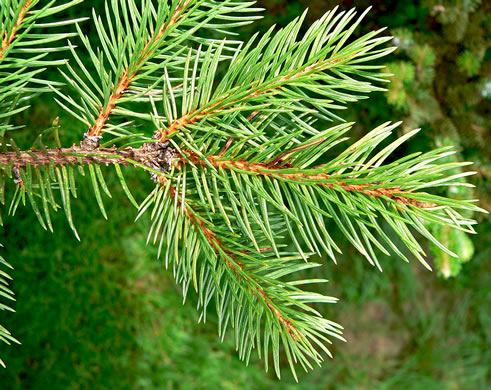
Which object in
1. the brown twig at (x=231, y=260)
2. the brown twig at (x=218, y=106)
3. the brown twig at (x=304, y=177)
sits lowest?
the brown twig at (x=231, y=260)

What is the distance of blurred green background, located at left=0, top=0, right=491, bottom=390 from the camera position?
113 cm

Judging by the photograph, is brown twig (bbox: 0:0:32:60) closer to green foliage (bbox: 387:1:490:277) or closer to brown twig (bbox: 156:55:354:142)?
brown twig (bbox: 156:55:354:142)

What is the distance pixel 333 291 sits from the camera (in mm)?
1686

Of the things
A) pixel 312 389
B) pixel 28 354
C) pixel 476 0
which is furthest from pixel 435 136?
pixel 28 354

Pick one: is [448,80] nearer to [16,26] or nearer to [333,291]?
[333,291]

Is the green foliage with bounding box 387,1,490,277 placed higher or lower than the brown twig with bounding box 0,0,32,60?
higher

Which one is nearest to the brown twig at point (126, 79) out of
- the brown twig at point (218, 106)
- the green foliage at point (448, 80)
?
the brown twig at point (218, 106)

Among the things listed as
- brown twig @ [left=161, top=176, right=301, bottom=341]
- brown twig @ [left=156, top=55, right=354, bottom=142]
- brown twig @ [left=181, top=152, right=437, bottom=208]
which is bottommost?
brown twig @ [left=161, top=176, right=301, bottom=341]

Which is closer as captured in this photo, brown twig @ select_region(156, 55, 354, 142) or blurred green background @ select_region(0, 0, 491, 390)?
brown twig @ select_region(156, 55, 354, 142)

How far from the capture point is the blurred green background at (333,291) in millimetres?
1126

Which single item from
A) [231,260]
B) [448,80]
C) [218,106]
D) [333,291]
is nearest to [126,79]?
[218,106]

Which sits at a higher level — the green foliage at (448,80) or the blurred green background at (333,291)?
the green foliage at (448,80)

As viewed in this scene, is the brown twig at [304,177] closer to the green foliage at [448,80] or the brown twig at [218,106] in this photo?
the brown twig at [218,106]

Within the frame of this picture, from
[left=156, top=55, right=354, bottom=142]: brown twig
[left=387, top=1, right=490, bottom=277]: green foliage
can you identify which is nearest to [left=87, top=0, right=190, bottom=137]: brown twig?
[left=156, top=55, right=354, bottom=142]: brown twig
